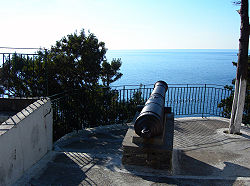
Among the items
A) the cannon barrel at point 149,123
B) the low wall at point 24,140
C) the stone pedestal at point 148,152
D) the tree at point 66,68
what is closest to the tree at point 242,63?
the stone pedestal at point 148,152

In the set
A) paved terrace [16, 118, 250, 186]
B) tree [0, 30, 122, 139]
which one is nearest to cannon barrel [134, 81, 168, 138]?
paved terrace [16, 118, 250, 186]

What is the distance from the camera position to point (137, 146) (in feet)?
18.0

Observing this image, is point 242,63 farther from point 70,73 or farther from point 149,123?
point 70,73

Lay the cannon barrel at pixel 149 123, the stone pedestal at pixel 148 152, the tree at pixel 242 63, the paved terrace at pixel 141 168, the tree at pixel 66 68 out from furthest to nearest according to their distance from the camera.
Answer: the tree at pixel 66 68 < the tree at pixel 242 63 < the stone pedestal at pixel 148 152 < the cannon barrel at pixel 149 123 < the paved terrace at pixel 141 168

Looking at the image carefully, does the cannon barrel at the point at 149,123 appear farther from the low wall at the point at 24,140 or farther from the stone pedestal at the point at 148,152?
the low wall at the point at 24,140

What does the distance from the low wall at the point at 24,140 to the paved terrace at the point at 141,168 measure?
0.25 metres

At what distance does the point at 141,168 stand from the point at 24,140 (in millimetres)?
2513

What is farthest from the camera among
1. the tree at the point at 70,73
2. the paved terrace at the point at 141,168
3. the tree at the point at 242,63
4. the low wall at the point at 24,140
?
the tree at the point at 70,73

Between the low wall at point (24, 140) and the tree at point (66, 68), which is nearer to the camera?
the low wall at point (24, 140)

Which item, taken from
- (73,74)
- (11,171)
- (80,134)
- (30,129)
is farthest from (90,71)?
(11,171)

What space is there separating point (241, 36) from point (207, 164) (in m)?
4.57

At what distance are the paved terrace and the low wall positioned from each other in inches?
9.8

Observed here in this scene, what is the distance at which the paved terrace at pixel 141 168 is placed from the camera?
5055mm

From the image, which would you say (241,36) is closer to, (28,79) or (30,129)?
(30,129)
